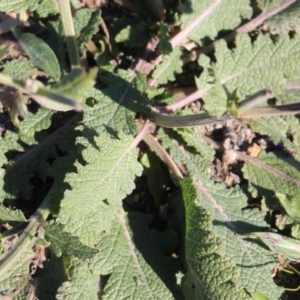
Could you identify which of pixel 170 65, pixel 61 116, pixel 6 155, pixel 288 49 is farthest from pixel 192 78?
pixel 6 155

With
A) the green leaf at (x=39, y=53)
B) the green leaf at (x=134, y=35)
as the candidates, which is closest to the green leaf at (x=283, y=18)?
the green leaf at (x=134, y=35)

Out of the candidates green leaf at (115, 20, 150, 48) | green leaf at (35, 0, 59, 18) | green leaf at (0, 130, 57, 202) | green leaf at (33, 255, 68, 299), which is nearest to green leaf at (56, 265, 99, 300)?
green leaf at (33, 255, 68, 299)

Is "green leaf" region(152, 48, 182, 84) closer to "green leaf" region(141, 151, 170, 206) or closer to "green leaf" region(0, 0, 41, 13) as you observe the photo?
→ "green leaf" region(141, 151, 170, 206)

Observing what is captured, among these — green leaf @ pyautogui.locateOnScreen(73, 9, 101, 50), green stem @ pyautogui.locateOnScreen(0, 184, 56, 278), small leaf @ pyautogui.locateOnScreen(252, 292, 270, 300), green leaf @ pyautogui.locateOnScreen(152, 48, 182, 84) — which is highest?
green leaf @ pyautogui.locateOnScreen(73, 9, 101, 50)

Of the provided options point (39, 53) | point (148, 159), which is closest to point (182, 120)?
point (148, 159)

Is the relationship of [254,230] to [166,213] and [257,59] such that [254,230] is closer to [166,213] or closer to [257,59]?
[166,213]

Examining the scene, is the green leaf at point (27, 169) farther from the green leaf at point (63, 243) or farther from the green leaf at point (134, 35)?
the green leaf at point (134, 35)

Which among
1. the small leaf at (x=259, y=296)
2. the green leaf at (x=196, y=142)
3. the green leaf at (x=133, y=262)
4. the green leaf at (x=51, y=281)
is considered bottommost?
the small leaf at (x=259, y=296)
